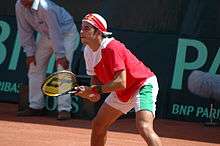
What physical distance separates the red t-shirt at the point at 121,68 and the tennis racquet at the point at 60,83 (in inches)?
9.4

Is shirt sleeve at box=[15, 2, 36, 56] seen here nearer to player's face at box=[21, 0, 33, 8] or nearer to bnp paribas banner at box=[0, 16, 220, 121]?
player's face at box=[21, 0, 33, 8]

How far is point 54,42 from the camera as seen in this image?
9.29 m

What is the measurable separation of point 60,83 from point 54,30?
3.39m

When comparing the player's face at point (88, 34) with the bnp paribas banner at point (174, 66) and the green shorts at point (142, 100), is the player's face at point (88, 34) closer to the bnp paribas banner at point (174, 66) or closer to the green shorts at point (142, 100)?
the green shorts at point (142, 100)

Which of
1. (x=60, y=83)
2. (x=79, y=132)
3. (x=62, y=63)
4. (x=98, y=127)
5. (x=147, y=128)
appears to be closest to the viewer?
(x=147, y=128)

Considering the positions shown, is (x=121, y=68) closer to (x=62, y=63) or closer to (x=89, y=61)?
(x=89, y=61)

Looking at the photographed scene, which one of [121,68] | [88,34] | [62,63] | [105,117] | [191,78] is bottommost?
[191,78]

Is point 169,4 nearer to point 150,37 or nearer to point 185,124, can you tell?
point 150,37

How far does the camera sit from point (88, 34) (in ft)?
19.0

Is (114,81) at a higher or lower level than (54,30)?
higher

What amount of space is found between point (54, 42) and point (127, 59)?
3646mm

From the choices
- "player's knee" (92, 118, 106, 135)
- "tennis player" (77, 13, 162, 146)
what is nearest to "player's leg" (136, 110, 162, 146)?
"tennis player" (77, 13, 162, 146)

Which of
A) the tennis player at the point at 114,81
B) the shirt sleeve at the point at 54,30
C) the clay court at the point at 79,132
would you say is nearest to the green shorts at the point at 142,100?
the tennis player at the point at 114,81

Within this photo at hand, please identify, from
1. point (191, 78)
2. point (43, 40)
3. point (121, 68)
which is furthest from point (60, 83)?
point (191, 78)
